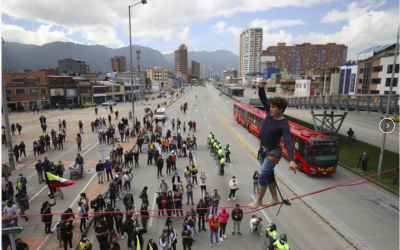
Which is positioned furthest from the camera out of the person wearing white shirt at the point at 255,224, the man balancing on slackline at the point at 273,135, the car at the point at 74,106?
the car at the point at 74,106

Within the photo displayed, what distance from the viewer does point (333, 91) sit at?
235 feet

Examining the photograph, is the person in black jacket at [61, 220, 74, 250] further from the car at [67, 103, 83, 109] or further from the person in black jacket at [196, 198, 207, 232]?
the car at [67, 103, 83, 109]

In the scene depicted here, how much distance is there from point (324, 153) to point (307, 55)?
579 ft

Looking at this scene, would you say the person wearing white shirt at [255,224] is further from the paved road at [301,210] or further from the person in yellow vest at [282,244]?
the person in yellow vest at [282,244]

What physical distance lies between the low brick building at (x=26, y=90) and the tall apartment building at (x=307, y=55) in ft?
491

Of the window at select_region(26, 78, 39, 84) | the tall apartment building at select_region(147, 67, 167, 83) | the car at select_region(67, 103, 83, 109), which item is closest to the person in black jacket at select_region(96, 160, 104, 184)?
the car at select_region(67, 103, 83, 109)

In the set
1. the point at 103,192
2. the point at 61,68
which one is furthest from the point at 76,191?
the point at 61,68

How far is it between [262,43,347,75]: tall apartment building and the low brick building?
150 metres

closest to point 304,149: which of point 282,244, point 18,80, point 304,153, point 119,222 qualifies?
point 304,153

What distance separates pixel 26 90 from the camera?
5597 centimetres

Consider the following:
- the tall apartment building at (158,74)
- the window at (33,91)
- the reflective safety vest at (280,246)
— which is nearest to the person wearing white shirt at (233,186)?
the reflective safety vest at (280,246)

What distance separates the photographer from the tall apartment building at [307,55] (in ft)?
563

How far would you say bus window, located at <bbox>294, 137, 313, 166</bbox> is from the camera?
17.8m

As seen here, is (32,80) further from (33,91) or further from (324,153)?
(324,153)
